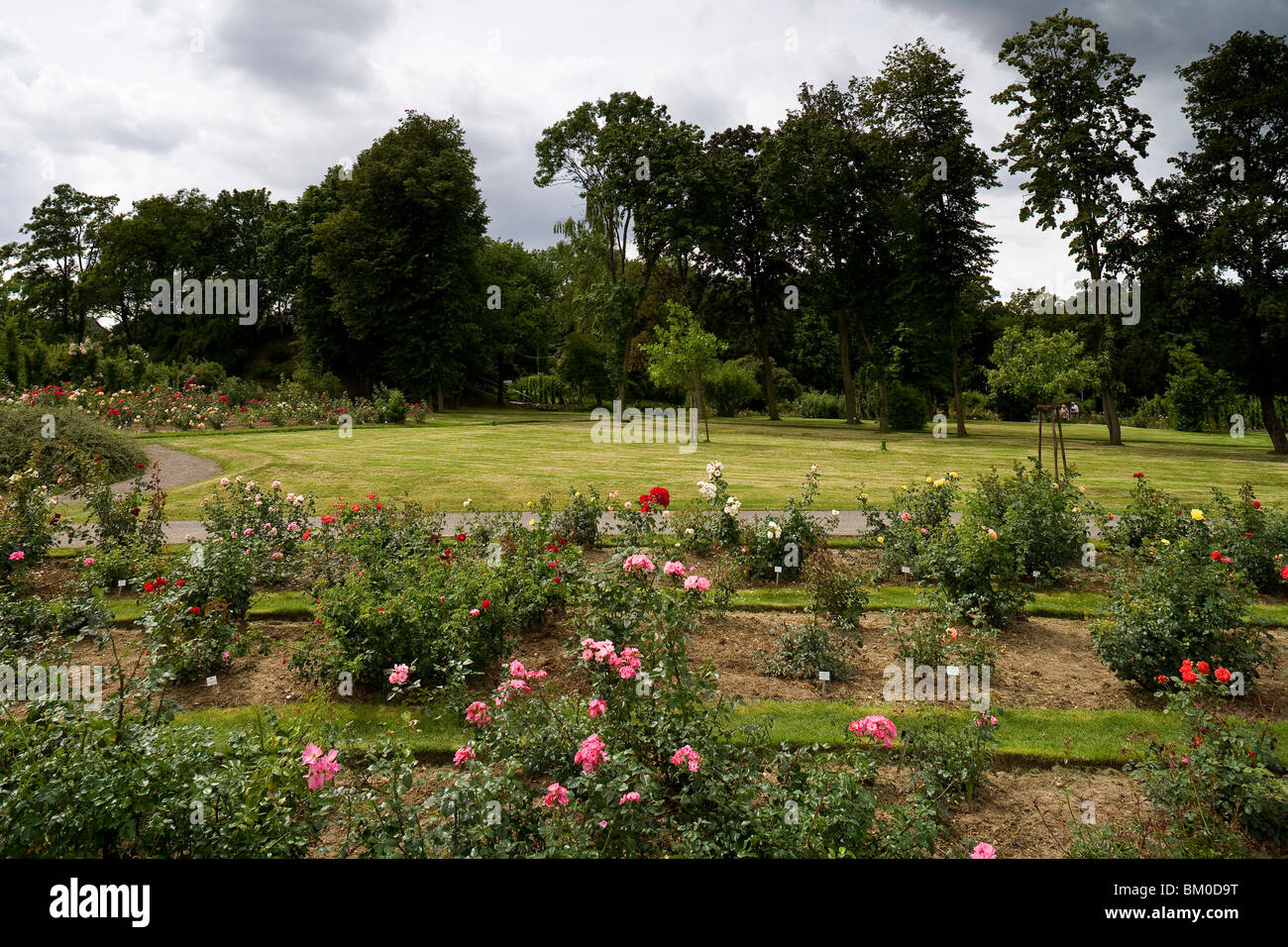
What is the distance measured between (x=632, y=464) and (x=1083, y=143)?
71.4 ft

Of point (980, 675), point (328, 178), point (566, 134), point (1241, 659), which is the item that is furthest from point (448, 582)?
point (328, 178)

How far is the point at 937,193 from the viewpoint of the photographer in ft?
105

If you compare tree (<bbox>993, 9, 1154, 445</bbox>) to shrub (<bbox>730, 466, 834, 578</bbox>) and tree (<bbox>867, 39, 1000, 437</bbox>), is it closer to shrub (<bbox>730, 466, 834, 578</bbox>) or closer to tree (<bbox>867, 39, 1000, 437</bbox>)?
tree (<bbox>867, 39, 1000, 437</bbox>)

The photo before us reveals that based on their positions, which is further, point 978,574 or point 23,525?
point 23,525

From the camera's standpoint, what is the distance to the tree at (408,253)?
119 ft

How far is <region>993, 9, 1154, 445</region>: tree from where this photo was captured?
2766cm

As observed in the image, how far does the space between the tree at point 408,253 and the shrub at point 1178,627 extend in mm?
34378

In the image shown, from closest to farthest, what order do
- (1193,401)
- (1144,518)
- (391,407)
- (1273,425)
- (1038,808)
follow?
(1038,808)
(1144,518)
(1273,425)
(391,407)
(1193,401)

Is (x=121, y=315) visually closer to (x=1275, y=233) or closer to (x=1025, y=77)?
(x=1025, y=77)

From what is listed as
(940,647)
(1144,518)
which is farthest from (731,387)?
(940,647)

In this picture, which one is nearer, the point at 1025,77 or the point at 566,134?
the point at 1025,77

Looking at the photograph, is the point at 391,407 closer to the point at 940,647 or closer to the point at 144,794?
the point at 940,647

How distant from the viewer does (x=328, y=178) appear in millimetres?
43812

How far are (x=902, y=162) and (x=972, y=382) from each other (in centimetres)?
2639
